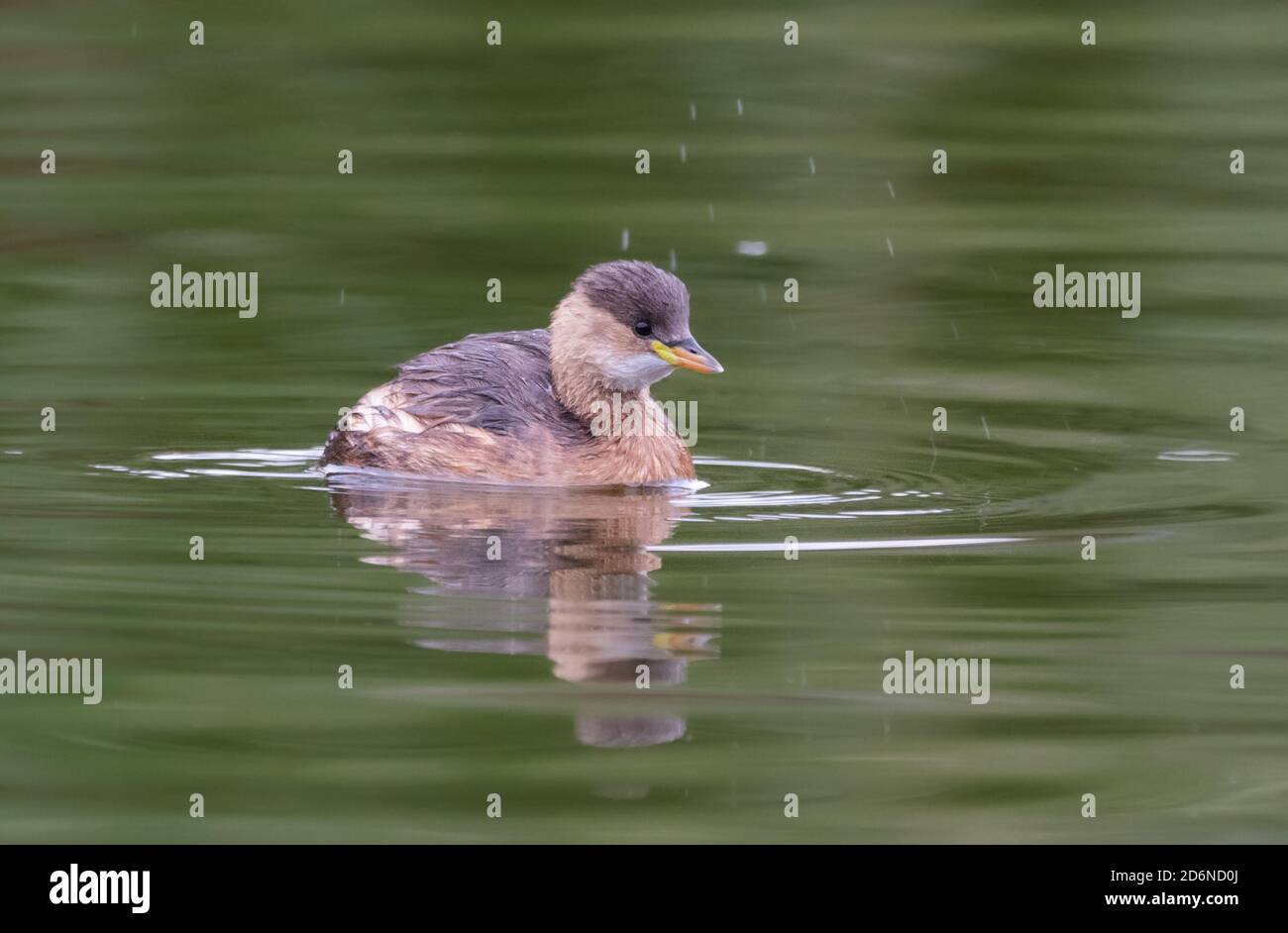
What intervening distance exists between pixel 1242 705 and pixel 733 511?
2.99m

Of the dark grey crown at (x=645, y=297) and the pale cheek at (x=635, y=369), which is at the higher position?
the dark grey crown at (x=645, y=297)

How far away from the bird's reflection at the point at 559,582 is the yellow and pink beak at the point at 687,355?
1.84ft

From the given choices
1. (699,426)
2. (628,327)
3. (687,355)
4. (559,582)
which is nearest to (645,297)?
(628,327)

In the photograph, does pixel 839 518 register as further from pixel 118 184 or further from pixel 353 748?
pixel 118 184

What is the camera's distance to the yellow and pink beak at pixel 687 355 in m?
10.6

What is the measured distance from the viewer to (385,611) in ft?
26.9

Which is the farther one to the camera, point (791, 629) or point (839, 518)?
point (839, 518)

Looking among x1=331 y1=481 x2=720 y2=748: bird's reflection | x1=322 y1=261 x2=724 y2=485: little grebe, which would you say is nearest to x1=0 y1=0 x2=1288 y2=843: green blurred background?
x1=331 y1=481 x2=720 y2=748: bird's reflection

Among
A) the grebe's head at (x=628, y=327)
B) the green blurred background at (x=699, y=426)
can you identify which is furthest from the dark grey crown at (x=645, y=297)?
the green blurred background at (x=699, y=426)

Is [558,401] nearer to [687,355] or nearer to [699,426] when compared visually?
[687,355]

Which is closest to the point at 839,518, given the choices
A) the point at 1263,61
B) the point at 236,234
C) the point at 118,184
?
the point at 236,234

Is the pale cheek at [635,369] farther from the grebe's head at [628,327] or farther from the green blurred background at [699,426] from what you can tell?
the green blurred background at [699,426]

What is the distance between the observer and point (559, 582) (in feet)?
28.6

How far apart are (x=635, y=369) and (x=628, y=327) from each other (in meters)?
0.21
